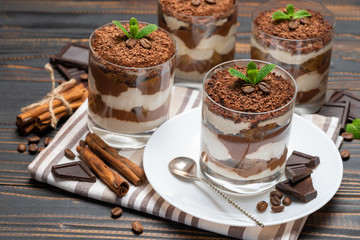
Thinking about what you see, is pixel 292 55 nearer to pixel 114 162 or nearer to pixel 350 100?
pixel 350 100

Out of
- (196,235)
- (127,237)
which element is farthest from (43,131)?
(196,235)

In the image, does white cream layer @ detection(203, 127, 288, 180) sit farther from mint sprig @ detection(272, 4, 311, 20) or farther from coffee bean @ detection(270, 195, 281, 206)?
mint sprig @ detection(272, 4, 311, 20)

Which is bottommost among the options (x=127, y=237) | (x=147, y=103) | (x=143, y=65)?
(x=127, y=237)

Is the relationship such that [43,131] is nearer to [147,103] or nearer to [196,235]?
[147,103]

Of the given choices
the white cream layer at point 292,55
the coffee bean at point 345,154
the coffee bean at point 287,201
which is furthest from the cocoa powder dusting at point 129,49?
the coffee bean at point 345,154

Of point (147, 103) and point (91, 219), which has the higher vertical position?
point (147, 103)

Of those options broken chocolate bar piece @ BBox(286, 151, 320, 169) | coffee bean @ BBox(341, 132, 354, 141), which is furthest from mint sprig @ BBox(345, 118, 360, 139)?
broken chocolate bar piece @ BBox(286, 151, 320, 169)

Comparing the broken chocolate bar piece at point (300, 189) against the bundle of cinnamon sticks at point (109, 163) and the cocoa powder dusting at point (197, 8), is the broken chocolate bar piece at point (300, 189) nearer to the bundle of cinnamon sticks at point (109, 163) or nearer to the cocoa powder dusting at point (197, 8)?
the bundle of cinnamon sticks at point (109, 163)
